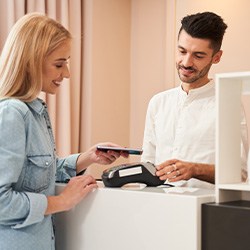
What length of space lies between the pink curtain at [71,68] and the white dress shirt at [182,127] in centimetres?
101

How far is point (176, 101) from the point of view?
7.20ft

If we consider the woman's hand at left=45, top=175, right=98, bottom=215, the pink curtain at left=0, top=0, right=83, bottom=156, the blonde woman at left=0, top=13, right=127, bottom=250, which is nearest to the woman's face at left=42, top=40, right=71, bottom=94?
the blonde woman at left=0, top=13, right=127, bottom=250

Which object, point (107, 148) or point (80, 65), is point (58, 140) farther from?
point (107, 148)

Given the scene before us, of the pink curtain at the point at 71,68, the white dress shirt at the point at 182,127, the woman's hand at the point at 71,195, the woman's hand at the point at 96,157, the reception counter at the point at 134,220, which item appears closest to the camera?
the reception counter at the point at 134,220

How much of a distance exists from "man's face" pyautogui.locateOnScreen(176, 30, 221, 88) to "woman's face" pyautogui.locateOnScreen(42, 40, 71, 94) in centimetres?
73

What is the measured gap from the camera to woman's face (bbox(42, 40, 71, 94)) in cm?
147

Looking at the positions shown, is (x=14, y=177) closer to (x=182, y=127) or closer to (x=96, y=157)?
(x=96, y=157)

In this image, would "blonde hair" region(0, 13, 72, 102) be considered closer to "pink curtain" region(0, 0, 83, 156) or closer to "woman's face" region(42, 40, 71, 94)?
"woman's face" region(42, 40, 71, 94)

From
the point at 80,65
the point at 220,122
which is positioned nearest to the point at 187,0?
the point at 80,65

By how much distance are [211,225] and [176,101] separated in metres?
1.04

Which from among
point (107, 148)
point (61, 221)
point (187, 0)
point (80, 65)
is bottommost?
Result: point (61, 221)

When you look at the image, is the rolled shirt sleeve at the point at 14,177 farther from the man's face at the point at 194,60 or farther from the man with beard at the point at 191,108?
the man's face at the point at 194,60

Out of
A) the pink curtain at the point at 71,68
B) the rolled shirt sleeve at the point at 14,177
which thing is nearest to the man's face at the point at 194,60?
the rolled shirt sleeve at the point at 14,177

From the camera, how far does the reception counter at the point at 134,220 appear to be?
48.3 inches
